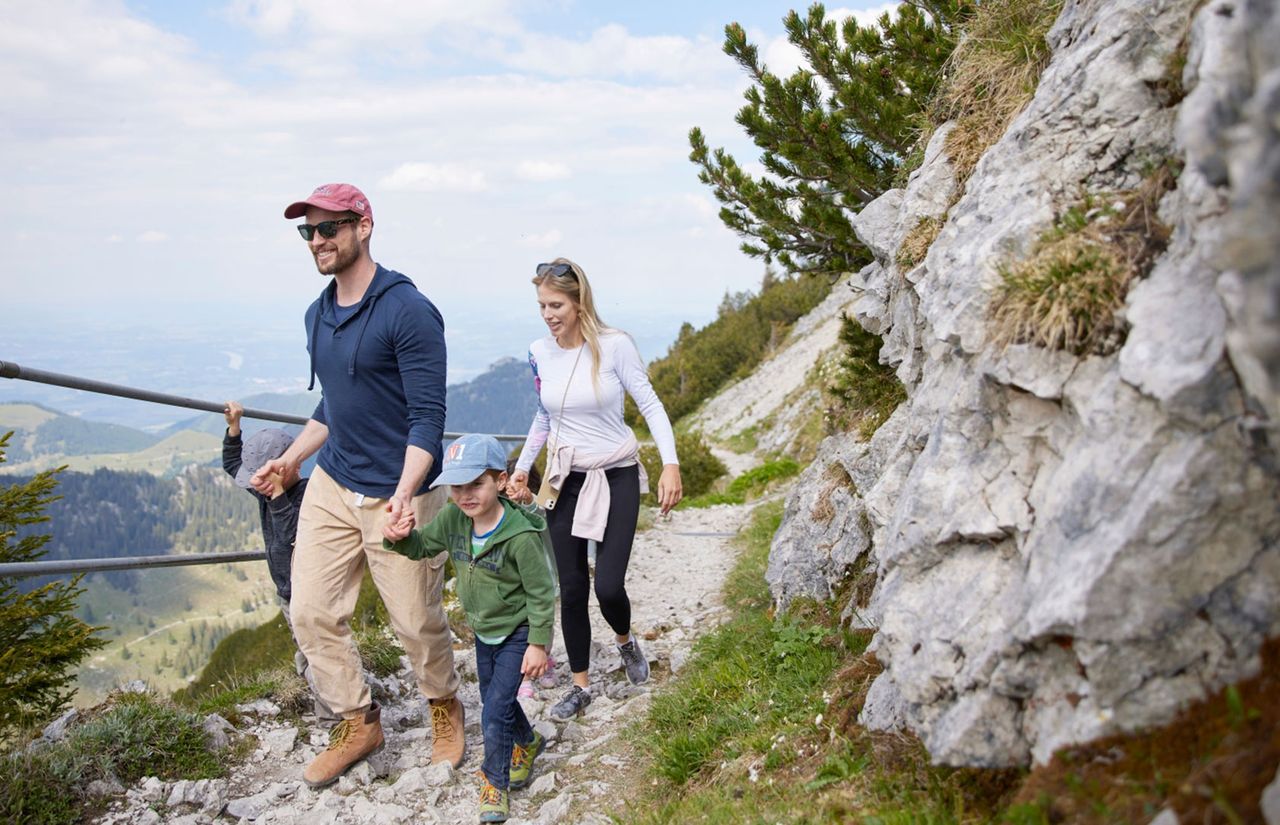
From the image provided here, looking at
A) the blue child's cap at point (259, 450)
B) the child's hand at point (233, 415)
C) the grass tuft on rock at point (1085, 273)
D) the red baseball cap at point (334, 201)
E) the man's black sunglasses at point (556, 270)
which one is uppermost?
the red baseball cap at point (334, 201)

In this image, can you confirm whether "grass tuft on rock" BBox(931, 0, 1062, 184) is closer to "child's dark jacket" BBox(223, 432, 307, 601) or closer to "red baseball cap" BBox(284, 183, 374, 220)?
"red baseball cap" BBox(284, 183, 374, 220)

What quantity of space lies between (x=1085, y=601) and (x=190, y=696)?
24.1 ft

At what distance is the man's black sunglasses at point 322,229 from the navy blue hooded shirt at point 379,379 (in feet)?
1.11

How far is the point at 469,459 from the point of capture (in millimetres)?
4598

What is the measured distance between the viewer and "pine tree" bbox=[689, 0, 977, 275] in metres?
7.77

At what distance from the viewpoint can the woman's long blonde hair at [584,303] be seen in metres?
5.50

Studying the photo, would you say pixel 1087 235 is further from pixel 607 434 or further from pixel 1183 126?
pixel 607 434

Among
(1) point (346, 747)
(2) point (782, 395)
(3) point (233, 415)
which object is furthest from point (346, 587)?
(2) point (782, 395)

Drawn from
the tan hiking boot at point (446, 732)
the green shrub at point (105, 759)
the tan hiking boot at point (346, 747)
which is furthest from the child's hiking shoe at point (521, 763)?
the green shrub at point (105, 759)

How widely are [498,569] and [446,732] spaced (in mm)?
1297

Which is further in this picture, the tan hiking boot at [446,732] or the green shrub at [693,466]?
the green shrub at [693,466]

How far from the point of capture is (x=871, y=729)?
382 cm

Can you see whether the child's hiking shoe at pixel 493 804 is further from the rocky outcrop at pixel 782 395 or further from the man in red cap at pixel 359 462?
the rocky outcrop at pixel 782 395

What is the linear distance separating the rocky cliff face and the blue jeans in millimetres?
1959
